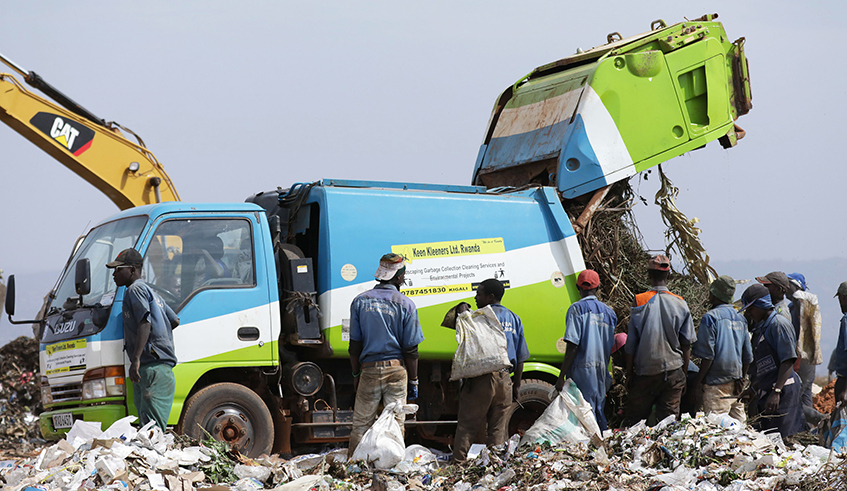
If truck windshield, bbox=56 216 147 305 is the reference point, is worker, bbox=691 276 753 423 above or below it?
below

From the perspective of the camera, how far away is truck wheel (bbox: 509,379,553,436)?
7.50 metres

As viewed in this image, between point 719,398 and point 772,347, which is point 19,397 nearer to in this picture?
point 719,398

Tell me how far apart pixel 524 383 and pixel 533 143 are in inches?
98.0

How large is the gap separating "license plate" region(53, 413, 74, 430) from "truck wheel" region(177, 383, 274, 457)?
831 mm

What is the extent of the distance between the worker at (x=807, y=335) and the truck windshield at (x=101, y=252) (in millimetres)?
5977

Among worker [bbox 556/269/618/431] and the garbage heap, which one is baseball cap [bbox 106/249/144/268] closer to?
the garbage heap

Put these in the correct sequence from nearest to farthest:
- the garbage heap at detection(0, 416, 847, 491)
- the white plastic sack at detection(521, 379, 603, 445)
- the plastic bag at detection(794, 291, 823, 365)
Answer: the garbage heap at detection(0, 416, 847, 491) → the white plastic sack at detection(521, 379, 603, 445) → the plastic bag at detection(794, 291, 823, 365)

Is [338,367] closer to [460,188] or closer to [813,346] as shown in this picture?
[460,188]

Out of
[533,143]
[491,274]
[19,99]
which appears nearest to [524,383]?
[491,274]

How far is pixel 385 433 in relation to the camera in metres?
6.00

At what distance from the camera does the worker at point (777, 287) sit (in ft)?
25.0

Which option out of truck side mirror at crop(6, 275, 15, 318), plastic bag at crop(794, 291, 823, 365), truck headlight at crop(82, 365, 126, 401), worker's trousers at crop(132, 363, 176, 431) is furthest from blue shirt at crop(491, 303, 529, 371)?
truck side mirror at crop(6, 275, 15, 318)

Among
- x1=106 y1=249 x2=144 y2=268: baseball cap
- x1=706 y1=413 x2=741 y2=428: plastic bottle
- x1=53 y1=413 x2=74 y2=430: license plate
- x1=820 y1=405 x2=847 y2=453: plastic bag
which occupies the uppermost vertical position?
x1=106 y1=249 x2=144 y2=268: baseball cap

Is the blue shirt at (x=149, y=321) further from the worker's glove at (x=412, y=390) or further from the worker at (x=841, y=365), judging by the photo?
the worker at (x=841, y=365)
